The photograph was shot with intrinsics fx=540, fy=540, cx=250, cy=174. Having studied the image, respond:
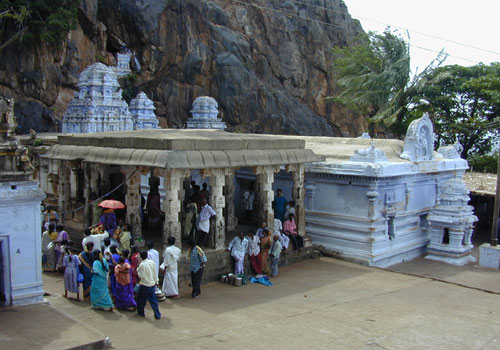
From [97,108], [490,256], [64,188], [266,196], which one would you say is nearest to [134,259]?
[266,196]

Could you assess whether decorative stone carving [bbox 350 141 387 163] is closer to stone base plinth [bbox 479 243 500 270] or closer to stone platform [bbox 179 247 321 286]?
stone base plinth [bbox 479 243 500 270]

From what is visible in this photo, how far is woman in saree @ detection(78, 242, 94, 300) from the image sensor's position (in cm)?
973

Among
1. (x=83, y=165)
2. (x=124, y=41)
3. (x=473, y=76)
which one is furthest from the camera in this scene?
(x=124, y=41)

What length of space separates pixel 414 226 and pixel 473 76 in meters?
17.1

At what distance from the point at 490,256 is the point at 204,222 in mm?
8913

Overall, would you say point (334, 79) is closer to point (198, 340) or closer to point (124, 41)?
point (124, 41)

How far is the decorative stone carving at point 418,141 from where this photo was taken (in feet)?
54.2

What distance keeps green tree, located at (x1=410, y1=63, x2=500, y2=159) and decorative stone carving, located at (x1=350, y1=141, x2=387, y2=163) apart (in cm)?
1508

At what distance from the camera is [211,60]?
4228cm

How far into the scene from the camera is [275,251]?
12.6 meters

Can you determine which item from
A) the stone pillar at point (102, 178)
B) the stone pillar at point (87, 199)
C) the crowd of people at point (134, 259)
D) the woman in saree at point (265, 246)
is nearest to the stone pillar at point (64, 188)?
the crowd of people at point (134, 259)

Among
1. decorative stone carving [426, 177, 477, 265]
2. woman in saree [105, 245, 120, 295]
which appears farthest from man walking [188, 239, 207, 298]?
decorative stone carving [426, 177, 477, 265]

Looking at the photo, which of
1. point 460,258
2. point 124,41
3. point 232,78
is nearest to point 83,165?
point 460,258

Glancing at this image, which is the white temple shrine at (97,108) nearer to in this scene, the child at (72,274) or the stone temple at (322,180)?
the stone temple at (322,180)
